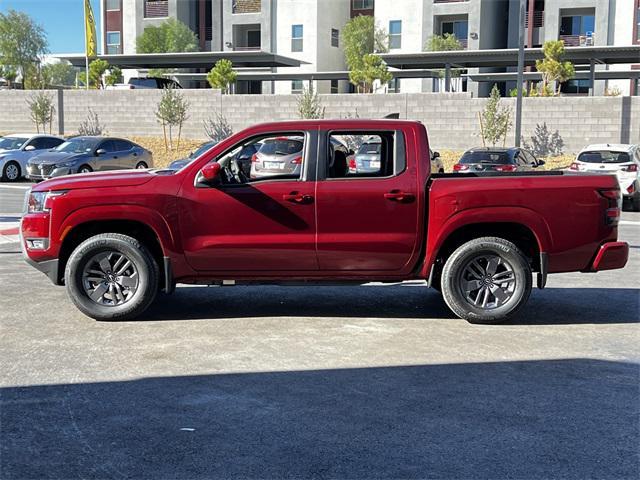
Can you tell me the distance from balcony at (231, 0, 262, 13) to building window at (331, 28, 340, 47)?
19.3ft

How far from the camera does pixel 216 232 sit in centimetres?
800

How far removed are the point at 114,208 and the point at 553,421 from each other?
4628 mm

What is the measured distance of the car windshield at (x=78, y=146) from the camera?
2611 centimetres

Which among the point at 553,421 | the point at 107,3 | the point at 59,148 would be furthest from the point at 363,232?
the point at 107,3

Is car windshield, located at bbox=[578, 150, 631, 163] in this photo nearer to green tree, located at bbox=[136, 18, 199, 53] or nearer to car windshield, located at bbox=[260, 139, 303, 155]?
car windshield, located at bbox=[260, 139, 303, 155]

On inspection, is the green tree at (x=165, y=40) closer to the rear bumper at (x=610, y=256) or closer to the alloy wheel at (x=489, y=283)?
the alloy wheel at (x=489, y=283)

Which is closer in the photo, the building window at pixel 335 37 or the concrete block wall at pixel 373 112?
the concrete block wall at pixel 373 112

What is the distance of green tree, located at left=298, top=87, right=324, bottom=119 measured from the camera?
34.7m

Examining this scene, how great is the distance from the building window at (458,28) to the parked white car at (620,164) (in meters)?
37.2

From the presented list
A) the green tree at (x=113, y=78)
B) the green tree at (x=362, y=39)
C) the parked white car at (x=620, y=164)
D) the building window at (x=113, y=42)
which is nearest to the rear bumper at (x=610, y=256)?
the parked white car at (x=620, y=164)

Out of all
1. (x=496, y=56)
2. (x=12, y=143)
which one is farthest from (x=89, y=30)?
(x=496, y=56)

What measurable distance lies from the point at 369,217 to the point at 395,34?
53126 mm

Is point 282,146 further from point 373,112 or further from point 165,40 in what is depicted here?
point 165,40

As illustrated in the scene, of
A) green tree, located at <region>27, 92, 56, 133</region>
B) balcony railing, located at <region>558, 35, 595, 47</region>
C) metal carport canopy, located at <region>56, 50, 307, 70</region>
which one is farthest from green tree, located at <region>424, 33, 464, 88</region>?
green tree, located at <region>27, 92, 56, 133</region>
